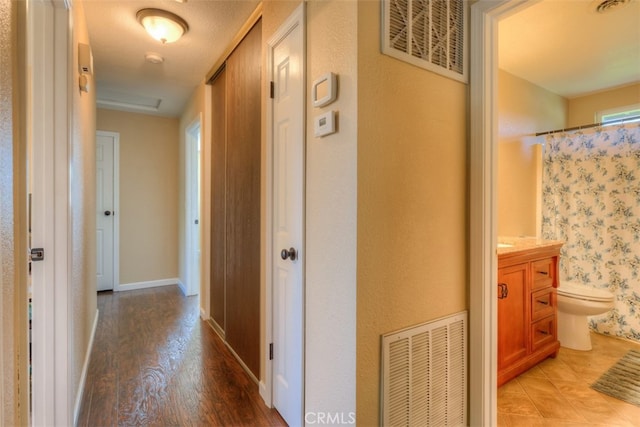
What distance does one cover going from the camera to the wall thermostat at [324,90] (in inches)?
48.0

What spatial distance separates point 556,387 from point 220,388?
88.5 inches

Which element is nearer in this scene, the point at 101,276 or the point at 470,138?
the point at 470,138

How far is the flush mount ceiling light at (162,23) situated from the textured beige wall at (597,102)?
160 inches

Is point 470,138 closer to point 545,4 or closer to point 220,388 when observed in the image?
point 545,4

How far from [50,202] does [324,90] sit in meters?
1.35

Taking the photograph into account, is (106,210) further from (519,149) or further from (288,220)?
(519,149)

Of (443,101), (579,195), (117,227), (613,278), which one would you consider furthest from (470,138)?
(117,227)

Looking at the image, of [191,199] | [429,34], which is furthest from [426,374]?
[191,199]

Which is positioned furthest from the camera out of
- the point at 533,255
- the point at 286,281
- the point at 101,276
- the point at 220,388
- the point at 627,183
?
Answer: the point at 101,276

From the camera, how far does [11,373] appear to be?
2.41 ft

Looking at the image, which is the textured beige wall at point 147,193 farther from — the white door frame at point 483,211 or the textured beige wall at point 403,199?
the white door frame at point 483,211

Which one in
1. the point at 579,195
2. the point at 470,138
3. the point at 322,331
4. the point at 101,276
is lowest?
the point at 101,276

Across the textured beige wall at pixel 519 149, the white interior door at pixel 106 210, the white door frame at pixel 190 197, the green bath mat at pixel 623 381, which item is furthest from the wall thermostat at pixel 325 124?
the white interior door at pixel 106 210

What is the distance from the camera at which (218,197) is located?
2865 mm
